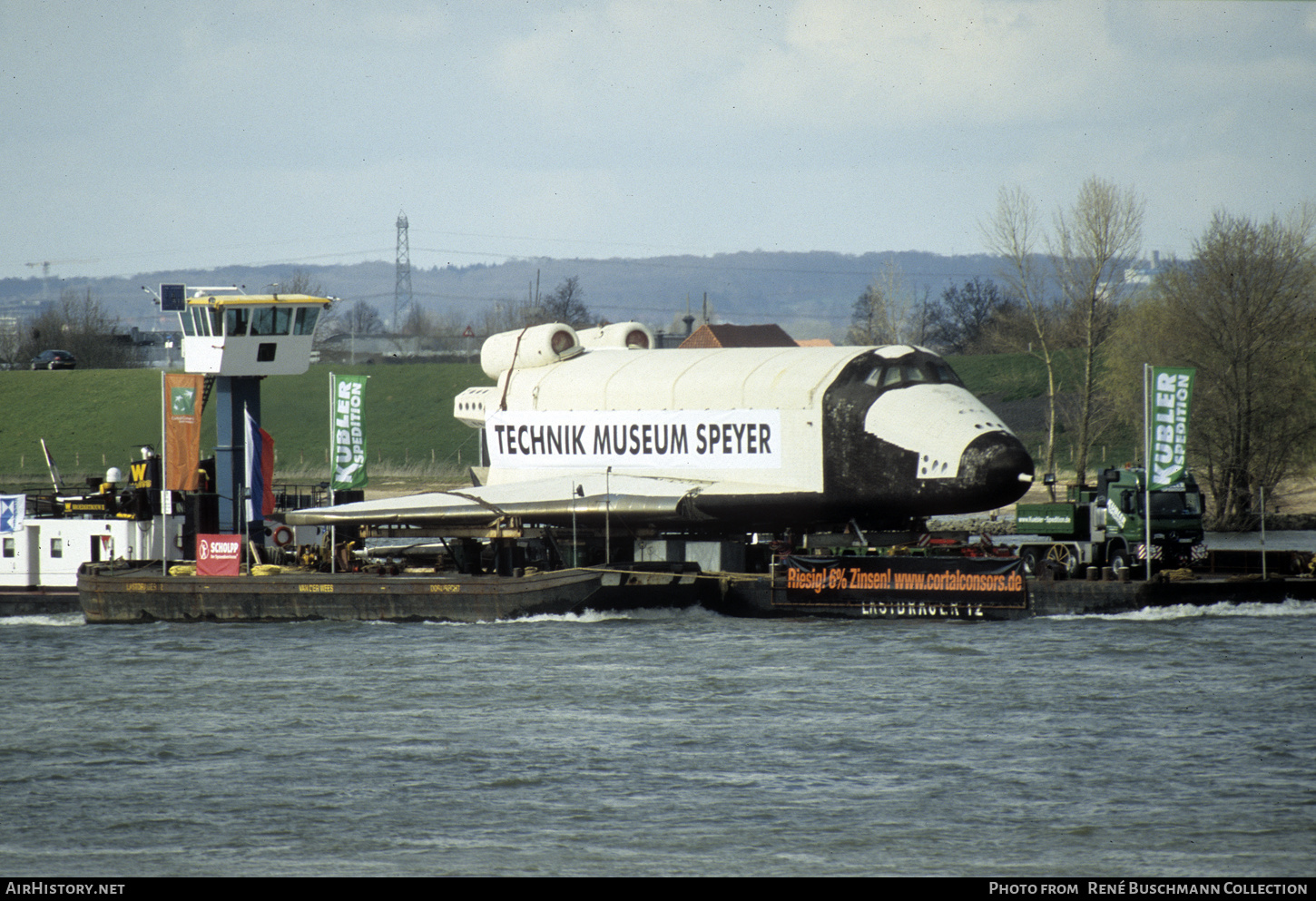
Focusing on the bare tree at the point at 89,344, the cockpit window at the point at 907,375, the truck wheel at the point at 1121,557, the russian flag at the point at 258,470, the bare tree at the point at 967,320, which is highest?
the bare tree at the point at 967,320

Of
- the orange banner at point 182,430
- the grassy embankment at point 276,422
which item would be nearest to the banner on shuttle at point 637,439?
the orange banner at point 182,430

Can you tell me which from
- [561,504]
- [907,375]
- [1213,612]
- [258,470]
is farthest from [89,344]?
[1213,612]

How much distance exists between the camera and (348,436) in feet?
118

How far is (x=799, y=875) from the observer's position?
14742 mm

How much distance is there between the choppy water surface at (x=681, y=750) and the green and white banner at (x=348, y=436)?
551 cm

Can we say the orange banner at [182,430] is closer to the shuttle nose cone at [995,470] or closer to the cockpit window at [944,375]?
the cockpit window at [944,375]

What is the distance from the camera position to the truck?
33656mm

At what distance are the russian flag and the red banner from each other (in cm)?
205

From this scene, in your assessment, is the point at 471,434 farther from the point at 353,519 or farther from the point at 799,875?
the point at 799,875

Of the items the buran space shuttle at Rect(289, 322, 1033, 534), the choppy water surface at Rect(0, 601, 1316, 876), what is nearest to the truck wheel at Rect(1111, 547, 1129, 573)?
the choppy water surface at Rect(0, 601, 1316, 876)

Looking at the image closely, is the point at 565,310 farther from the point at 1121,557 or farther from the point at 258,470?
the point at 1121,557

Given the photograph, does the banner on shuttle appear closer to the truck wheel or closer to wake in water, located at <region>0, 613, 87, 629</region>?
the truck wheel

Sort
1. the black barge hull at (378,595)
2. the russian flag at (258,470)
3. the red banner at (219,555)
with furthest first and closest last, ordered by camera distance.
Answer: the russian flag at (258,470), the red banner at (219,555), the black barge hull at (378,595)

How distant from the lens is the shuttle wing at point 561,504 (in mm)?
31391
